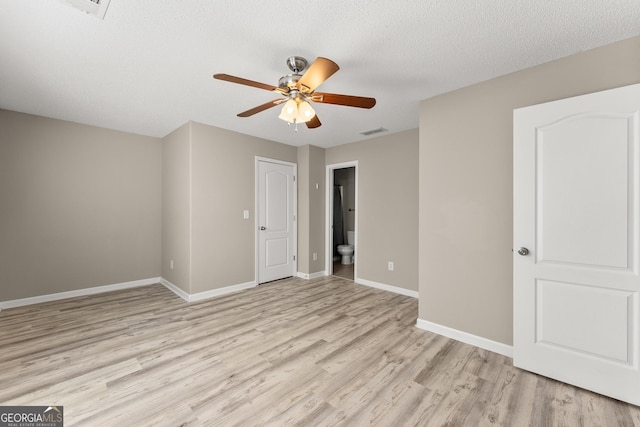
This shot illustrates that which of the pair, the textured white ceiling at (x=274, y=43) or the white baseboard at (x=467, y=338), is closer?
the textured white ceiling at (x=274, y=43)

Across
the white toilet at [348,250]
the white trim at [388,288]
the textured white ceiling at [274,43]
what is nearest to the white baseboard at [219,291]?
the white trim at [388,288]

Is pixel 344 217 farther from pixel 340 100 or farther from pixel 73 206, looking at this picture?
pixel 73 206

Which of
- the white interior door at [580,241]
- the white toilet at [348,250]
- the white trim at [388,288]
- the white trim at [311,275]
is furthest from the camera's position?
the white toilet at [348,250]

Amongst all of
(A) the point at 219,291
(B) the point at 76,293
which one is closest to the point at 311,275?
(A) the point at 219,291

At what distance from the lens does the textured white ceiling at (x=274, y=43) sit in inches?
61.4

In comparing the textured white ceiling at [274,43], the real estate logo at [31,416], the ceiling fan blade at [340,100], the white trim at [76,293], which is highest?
the textured white ceiling at [274,43]

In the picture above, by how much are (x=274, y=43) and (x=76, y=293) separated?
429 centimetres

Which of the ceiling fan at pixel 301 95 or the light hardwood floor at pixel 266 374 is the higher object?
the ceiling fan at pixel 301 95

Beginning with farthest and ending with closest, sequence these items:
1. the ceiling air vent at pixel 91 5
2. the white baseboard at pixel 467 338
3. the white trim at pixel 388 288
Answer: the white trim at pixel 388 288 < the white baseboard at pixel 467 338 < the ceiling air vent at pixel 91 5

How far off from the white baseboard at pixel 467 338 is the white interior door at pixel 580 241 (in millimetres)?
176

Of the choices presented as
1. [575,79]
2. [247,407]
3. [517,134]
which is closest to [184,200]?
[247,407]

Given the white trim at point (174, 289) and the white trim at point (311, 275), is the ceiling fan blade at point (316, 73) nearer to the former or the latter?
the white trim at point (174, 289)

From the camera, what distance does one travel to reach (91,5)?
154cm

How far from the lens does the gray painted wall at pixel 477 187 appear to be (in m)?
2.05
